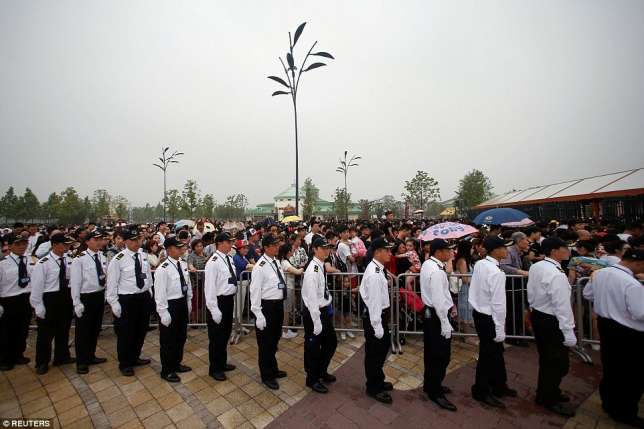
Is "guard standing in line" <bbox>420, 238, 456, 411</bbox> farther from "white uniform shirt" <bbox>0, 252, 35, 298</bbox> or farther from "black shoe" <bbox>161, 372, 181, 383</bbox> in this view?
"white uniform shirt" <bbox>0, 252, 35, 298</bbox>

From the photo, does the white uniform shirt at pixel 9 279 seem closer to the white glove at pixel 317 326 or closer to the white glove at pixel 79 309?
the white glove at pixel 79 309

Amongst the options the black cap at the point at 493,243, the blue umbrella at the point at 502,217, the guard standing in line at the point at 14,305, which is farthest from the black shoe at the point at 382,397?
→ the blue umbrella at the point at 502,217

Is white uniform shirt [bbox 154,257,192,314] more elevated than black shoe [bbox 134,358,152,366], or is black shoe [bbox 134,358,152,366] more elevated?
white uniform shirt [bbox 154,257,192,314]

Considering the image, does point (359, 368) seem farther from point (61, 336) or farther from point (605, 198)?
point (605, 198)

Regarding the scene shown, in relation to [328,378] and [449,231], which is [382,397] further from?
[449,231]

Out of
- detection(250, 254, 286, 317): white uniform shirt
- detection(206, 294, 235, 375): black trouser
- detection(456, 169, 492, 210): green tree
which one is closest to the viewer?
detection(250, 254, 286, 317): white uniform shirt

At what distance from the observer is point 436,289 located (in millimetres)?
3492

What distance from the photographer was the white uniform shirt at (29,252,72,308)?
4.41 meters

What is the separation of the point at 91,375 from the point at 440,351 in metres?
5.09

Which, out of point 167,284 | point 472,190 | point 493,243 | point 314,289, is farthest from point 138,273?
point 472,190

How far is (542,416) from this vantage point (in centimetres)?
339

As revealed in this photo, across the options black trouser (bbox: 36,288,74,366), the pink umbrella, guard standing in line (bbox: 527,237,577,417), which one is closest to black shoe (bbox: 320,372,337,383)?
guard standing in line (bbox: 527,237,577,417)

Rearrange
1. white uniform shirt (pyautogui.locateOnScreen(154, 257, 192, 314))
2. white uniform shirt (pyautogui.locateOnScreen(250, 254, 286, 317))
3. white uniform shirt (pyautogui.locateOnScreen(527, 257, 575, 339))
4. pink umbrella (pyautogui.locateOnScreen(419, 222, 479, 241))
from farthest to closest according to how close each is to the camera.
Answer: pink umbrella (pyautogui.locateOnScreen(419, 222, 479, 241)) < white uniform shirt (pyautogui.locateOnScreen(154, 257, 192, 314)) < white uniform shirt (pyautogui.locateOnScreen(250, 254, 286, 317)) < white uniform shirt (pyautogui.locateOnScreen(527, 257, 575, 339))

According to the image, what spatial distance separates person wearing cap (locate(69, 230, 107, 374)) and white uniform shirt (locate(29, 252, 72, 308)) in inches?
8.0
